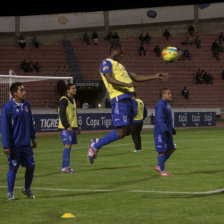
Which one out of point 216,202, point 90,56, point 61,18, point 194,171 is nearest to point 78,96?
point 90,56

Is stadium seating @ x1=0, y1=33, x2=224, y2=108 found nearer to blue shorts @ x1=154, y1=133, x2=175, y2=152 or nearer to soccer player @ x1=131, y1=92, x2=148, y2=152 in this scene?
soccer player @ x1=131, y1=92, x2=148, y2=152

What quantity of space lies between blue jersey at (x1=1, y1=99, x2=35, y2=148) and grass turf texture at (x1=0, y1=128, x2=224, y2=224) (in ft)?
2.99

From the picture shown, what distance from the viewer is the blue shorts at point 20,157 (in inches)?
319

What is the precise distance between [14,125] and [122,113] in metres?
1.93

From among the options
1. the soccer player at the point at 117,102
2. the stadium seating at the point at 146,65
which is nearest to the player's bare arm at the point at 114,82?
the soccer player at the point at 117,102

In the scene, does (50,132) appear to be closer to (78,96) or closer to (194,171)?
(78,96)

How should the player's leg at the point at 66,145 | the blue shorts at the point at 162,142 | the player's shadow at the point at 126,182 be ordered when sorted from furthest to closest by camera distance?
the player's leg at the point at 66,145 < the blue shorts at the point at 162,142 < the player's shadow at the point at 126,182

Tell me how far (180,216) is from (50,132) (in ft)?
74.8

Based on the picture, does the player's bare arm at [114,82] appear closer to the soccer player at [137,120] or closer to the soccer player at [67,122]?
the soccer player at [67,122]

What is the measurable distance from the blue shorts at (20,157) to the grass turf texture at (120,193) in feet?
1.87

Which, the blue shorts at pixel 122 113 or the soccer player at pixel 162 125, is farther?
the soccer player at pixel 162 125

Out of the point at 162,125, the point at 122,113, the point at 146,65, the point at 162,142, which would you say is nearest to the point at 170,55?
the point at 162,125

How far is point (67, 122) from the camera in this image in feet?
39.3

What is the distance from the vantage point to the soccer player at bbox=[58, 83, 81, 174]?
1202 cm
